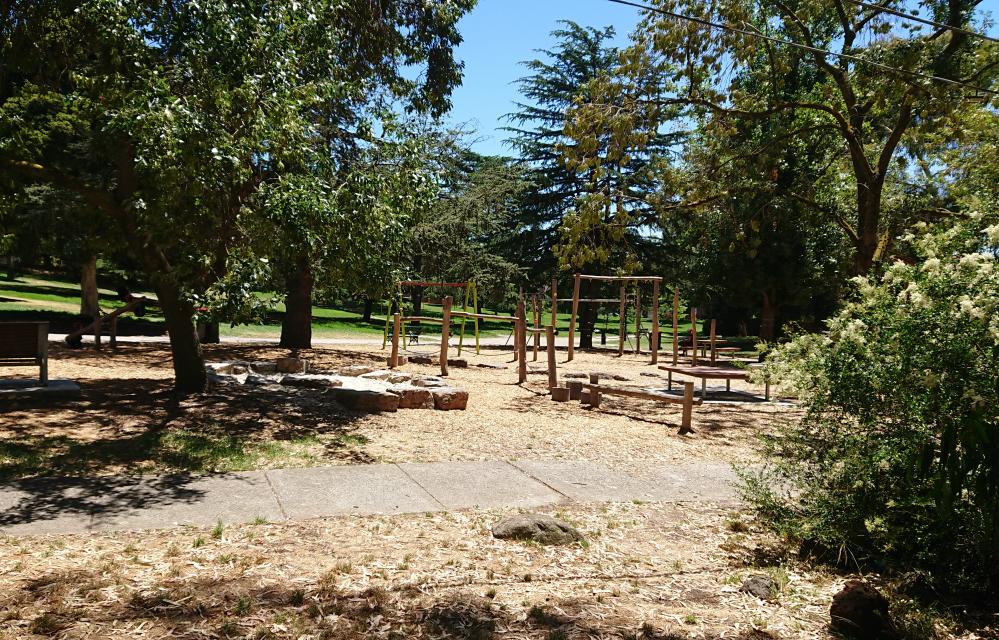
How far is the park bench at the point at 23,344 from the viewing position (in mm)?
8968

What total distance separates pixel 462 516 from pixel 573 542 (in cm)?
87

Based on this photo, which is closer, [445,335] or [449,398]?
[449,398]

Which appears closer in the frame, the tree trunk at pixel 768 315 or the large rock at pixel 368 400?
the large rock at pixel 368 400

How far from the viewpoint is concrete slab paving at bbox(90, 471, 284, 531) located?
481 centimetres

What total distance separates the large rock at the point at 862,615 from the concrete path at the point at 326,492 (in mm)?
2372

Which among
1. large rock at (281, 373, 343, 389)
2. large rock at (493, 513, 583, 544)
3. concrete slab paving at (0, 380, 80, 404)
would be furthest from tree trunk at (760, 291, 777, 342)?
large rock at (493, 513, 583, 544)

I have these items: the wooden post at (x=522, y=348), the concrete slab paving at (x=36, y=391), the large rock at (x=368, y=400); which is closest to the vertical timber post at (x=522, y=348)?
the wooden post at (x=522, y=348)

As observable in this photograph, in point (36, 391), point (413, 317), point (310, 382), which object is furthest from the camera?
point (413, 317)

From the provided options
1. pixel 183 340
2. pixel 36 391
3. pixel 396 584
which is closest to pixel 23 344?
pixel 36 391

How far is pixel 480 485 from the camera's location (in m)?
6.19

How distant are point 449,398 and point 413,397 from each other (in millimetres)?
489

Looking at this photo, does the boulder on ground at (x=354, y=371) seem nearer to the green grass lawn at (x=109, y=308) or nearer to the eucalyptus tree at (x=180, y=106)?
the green grass lawn at (x=109, y=308)

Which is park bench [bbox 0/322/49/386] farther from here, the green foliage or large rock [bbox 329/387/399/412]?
the green foliage

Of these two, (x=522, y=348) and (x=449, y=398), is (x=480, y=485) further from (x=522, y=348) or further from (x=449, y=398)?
(x=522, y=348)
